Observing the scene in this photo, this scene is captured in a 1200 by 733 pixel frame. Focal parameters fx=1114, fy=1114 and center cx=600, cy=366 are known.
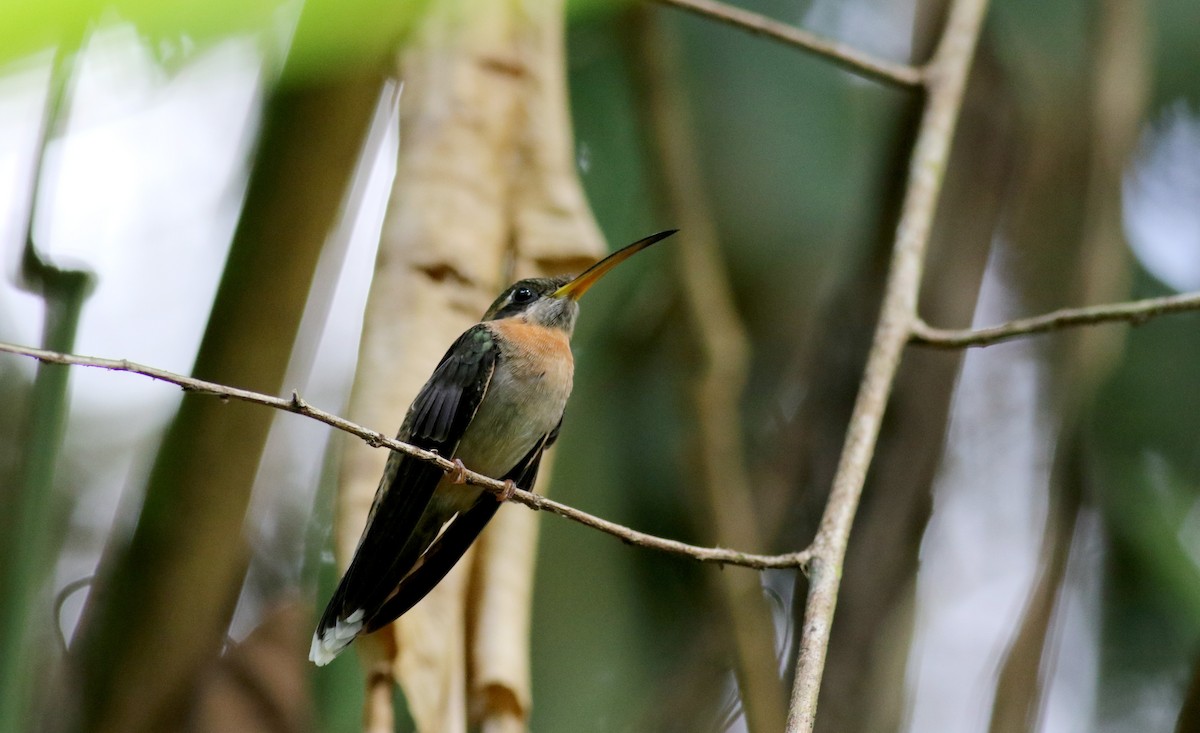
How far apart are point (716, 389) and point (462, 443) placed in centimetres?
71

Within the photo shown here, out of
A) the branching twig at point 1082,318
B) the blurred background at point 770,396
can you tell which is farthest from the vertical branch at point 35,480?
the branching twig at point 1082,318

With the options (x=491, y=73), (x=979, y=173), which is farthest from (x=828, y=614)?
(x=979, y=173)

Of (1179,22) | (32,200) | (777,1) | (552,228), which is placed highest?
(1179,22)

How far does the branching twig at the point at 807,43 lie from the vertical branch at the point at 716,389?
23.9 inches

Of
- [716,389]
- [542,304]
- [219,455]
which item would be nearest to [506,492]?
[219,455]

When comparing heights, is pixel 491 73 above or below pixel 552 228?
above

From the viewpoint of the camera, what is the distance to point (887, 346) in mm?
2336

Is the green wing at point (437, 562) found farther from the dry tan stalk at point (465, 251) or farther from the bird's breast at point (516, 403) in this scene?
the bird's breast at point (516, 403)

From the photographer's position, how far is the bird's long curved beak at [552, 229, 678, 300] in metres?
2.78

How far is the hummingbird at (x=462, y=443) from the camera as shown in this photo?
2.07m

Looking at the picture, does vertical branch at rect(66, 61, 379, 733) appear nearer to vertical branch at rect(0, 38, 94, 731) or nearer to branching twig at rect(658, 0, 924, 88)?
vertical branch at rect(0, 38, 94, 731)

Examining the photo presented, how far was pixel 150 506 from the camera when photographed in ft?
7.70

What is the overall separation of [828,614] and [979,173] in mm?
2280

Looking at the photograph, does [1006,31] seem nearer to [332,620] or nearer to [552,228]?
[552,228]
